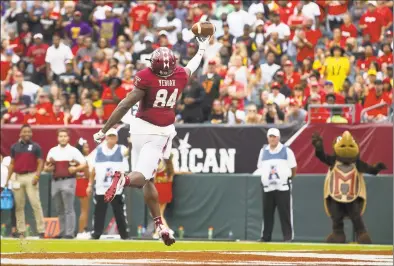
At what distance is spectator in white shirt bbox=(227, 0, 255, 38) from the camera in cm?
2391

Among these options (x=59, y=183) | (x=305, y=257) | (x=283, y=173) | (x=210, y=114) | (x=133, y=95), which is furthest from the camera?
(x=210, y=114)

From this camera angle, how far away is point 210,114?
20828 mm

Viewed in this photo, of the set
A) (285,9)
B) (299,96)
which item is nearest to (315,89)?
(299,96)

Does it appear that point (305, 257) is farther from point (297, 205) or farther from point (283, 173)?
point (297, 205)

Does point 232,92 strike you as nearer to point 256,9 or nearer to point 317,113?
point 317,113

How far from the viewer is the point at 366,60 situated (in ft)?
71.2

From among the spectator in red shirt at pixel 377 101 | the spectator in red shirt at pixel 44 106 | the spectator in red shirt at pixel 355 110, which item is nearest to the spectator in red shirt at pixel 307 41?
the spectator in red shirt at pixel 355 110

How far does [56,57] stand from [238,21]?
414 centimetres

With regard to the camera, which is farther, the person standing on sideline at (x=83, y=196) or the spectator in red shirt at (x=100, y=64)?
the spectator in red shirt at (x=100, y=64)

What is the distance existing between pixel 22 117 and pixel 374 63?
6.82 meters

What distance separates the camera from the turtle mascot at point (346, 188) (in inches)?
677

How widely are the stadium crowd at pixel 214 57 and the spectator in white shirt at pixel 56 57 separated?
0.02 meters

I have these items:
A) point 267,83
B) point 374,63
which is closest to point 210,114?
point 267,83

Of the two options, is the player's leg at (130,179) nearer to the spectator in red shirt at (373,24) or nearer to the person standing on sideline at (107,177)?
the person standing on sideline at (107,177)
